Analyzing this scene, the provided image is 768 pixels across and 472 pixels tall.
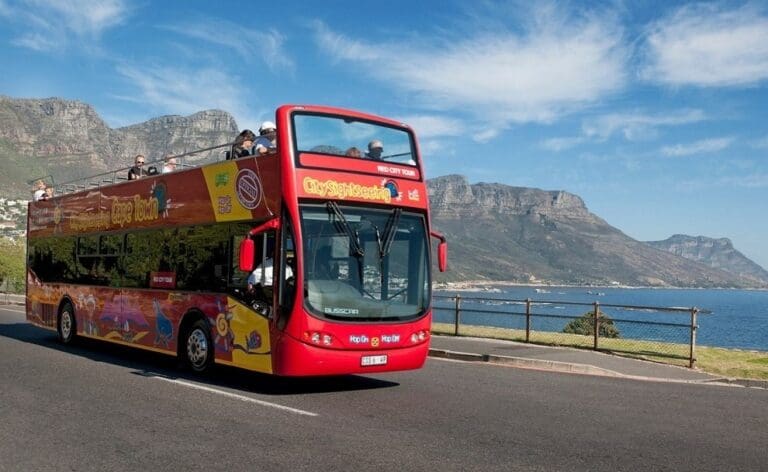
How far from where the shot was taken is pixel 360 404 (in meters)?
9.52

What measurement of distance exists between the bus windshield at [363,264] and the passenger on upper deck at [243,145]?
2279mm

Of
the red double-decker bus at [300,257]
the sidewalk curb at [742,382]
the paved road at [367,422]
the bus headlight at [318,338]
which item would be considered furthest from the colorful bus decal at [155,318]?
the sidewalk curb at [742,382]

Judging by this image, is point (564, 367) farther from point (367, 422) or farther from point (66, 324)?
point (66, 324)

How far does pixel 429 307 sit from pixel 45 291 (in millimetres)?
11510

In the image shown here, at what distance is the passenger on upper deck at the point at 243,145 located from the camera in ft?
38.2

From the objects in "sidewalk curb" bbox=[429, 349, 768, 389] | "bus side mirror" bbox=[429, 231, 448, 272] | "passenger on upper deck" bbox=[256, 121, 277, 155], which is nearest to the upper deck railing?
"passenger on upper deck" bbox=[256, 121, 277, 155]

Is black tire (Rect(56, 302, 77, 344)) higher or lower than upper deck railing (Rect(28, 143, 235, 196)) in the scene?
lower

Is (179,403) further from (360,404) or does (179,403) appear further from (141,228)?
(141,228)

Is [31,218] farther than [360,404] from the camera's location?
Yes

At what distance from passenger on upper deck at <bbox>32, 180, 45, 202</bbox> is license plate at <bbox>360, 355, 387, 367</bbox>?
1265 cm

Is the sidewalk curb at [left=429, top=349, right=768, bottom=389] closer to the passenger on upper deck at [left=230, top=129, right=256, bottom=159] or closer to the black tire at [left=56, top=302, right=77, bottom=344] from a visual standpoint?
the passenger on upper deck at [left=230, top=129, right=256, bottom=159]

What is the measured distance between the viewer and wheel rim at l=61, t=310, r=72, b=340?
16.7m

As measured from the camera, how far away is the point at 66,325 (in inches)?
662

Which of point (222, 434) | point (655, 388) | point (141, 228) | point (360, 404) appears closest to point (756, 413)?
point (655, 388)
